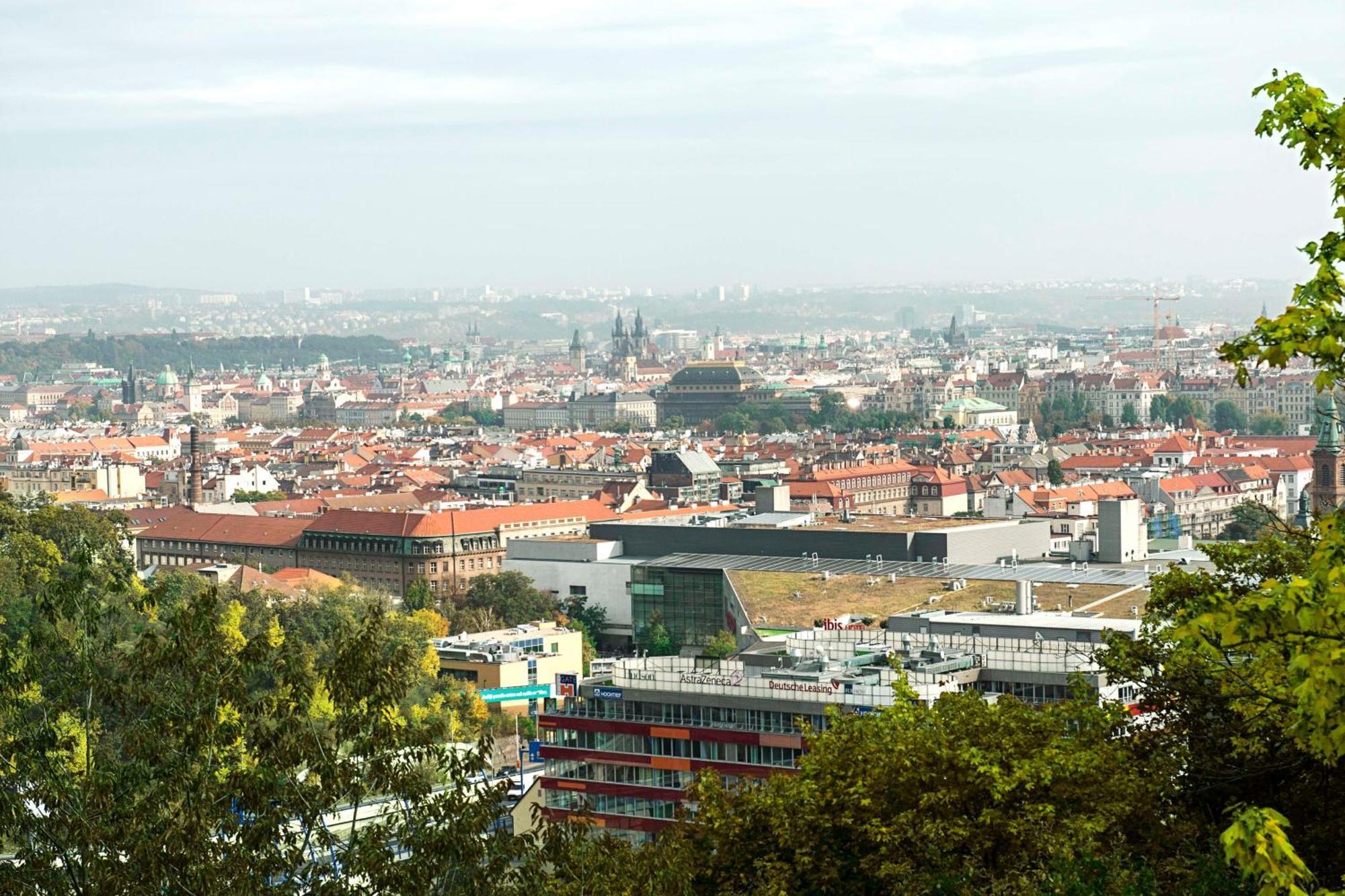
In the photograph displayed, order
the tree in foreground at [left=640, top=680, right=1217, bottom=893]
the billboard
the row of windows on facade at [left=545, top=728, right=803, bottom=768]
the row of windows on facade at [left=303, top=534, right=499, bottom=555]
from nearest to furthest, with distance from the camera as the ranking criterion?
the tree in foreground at [left=640, top=680, right=1217, bottom=893] < the row of windows on facade at [left=545, top=728, right=803, bottom=768] < the billboard < the row of windows on facade at [left=303, top=534, right=499, bottom=555]

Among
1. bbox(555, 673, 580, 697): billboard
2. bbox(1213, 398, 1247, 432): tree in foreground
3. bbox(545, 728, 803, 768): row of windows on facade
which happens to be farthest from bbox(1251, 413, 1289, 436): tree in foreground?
bbox(545, 728, 803, 768): row of windows on facade

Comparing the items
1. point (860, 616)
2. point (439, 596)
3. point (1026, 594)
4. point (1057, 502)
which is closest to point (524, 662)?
point (860, 616)

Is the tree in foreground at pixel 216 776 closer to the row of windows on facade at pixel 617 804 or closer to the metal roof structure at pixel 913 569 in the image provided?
the row of windows on facade at pixel 617 804

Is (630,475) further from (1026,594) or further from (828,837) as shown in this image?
(828,837)

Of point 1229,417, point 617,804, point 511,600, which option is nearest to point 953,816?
point 617,804

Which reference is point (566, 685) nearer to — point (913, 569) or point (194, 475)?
point (913, 569)

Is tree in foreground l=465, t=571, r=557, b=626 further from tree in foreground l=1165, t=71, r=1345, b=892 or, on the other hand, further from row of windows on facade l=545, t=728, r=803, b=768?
tree in foreground l=1165, t=71, r=1345, b=892
